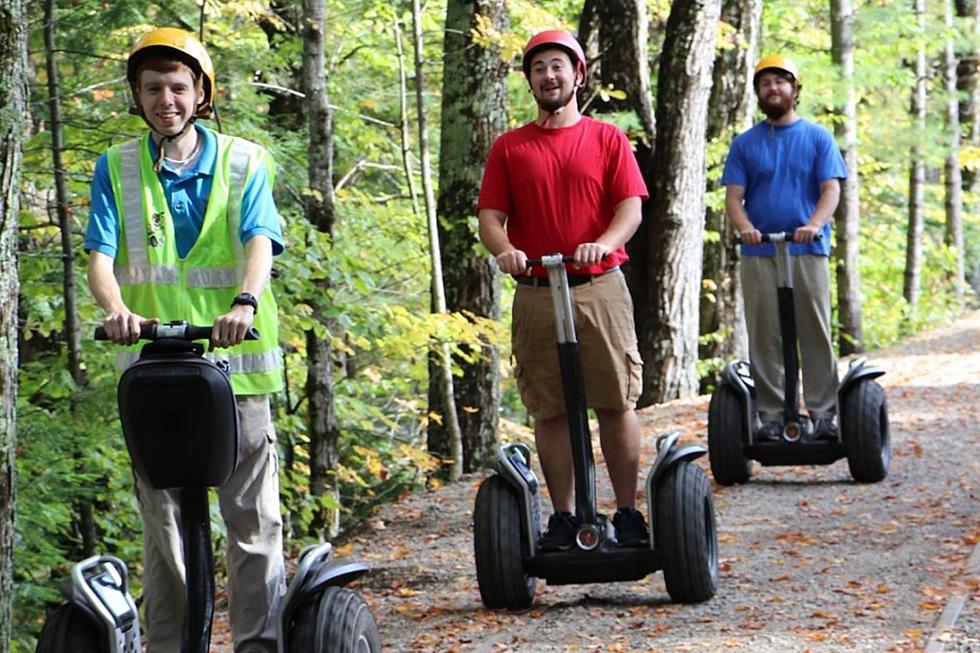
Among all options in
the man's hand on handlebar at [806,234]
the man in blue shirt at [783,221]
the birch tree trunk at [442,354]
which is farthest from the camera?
the birch tree trunk at [442,354]

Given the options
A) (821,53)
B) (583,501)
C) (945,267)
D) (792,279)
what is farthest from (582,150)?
(945,267)

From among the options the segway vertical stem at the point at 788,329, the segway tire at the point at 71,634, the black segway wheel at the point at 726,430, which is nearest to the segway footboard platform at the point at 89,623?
the segway tire at the point at 71,634

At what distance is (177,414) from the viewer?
367cm

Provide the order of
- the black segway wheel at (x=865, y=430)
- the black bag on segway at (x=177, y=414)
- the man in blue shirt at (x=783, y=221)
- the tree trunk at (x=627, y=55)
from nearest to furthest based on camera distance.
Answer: the black bag on segway at (x=177, y=414) → the man in blue shirt at (x=783, y=221) → the black segway wheel at (x=865, y=430) → the tree trunk at (x=627, y=55)

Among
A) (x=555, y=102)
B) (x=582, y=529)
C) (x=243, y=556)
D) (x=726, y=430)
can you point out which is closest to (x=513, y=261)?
(x=555, y=102)

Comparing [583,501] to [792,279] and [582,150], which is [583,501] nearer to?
[582,150]

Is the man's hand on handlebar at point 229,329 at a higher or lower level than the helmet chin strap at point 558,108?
lower

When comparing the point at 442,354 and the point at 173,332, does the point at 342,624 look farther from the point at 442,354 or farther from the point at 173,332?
the point at 442,354

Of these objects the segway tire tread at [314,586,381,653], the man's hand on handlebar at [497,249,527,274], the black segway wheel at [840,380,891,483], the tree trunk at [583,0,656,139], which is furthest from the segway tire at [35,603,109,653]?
the tree trunk at [583,0,656,139]

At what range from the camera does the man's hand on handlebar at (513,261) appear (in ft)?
17.4

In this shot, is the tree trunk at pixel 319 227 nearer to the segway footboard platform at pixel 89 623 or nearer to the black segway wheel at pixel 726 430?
the black segway wheel at pixel 726 430

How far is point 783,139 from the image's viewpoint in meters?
7.93

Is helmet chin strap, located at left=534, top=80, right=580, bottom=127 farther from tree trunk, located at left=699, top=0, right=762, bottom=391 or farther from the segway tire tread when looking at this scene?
tree trunk, located at left=699, top=0, right=762, bottom=391

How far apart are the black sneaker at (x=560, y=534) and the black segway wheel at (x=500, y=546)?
111 mm
